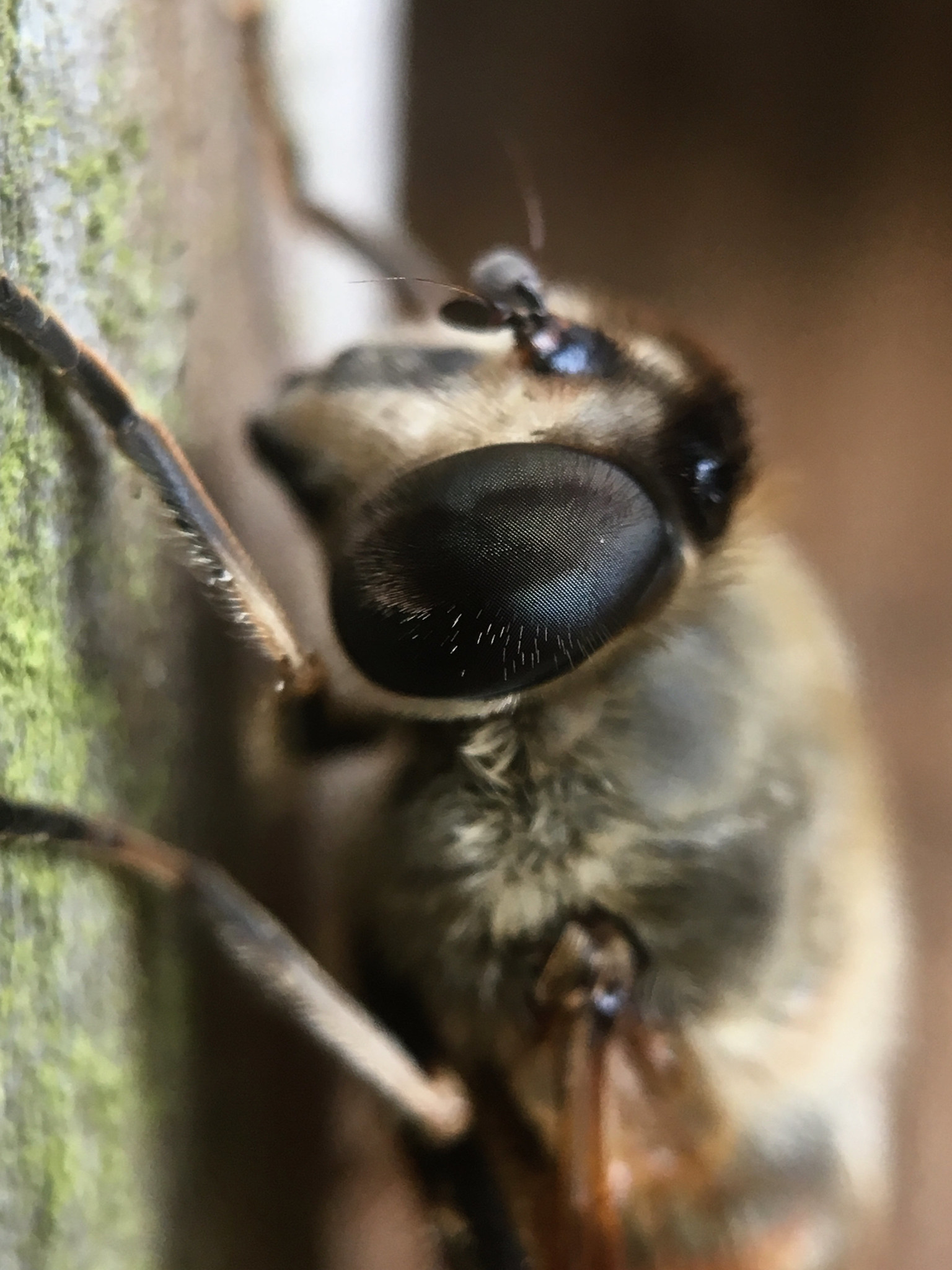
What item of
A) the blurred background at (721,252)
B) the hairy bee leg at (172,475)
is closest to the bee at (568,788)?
the hairy bee leg at (172,475)

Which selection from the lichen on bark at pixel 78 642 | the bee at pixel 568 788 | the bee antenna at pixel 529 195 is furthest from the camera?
the bee antenna at pixel 529 195

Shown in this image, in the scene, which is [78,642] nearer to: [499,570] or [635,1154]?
[499,570]

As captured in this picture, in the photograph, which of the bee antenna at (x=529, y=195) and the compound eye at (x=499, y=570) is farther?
the bee antenna at (x=529, y=195)

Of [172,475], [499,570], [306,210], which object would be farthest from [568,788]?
[306,210]

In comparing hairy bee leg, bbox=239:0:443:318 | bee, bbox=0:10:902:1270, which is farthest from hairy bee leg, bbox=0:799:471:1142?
hairy bee leg, bbox=239:0:443:318

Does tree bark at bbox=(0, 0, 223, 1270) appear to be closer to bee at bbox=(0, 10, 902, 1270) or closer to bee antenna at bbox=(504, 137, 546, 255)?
bee at bbox=(0, 10, 902, 1270)

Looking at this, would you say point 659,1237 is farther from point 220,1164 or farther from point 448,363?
point 448,363

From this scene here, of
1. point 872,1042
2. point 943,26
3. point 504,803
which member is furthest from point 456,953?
point 943,26

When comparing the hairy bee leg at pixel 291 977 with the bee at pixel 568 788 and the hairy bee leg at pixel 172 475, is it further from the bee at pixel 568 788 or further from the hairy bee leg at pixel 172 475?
the hairy bee leg at pixel 172 475
